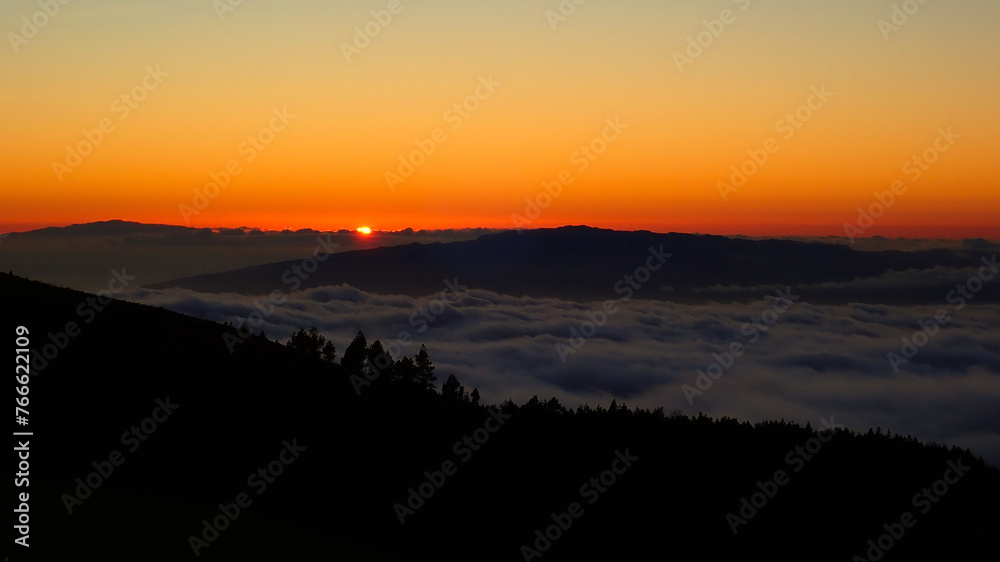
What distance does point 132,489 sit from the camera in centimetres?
1798

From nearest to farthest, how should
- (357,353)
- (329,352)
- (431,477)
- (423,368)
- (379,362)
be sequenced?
(431,477), (379,362), (423,368), (357,353), (329,352)

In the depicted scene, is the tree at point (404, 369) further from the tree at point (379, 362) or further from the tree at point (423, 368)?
the tree at point (423, 368)

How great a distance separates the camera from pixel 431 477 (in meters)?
21.2

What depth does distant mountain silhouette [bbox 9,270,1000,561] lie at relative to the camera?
55.5 feet

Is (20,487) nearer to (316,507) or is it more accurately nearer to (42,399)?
(316,507)

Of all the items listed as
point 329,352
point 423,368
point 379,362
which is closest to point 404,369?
point 379,362

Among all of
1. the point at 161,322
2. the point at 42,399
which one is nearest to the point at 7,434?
the point at 42,399

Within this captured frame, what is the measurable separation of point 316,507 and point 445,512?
3183mm

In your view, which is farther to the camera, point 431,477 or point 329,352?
point 329,352

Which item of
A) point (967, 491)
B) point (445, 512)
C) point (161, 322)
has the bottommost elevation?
point (967, 491)

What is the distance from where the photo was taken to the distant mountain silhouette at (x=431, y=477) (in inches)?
666

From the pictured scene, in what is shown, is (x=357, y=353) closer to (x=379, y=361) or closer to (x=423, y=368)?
(x=423, y=368)

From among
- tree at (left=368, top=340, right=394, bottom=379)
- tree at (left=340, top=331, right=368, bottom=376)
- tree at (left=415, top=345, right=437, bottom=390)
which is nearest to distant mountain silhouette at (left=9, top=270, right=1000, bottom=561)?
tree at (left=368, top=340, right=394, bottom=379)

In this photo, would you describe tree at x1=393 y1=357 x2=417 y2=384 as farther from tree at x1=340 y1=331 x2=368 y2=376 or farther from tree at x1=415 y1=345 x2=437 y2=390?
tree at x1=340 y1=331 x2=368 y2=376
